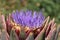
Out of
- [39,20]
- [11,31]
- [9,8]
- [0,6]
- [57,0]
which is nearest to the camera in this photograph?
[11,31]

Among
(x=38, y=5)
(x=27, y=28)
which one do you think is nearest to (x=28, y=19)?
(x=27, y=28)

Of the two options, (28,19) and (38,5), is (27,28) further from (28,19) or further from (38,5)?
(38,5)

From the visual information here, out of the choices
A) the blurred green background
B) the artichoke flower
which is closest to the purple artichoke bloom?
the artichoke flower

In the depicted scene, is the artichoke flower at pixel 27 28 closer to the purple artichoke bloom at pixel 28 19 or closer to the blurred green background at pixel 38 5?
the purple artichoke bloom at pixel 28 19

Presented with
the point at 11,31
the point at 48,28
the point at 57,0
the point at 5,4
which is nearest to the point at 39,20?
the point at 48,28

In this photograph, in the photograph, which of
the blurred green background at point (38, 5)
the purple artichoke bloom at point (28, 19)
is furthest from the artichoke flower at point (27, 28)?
the blurred green background at point (38, 5)

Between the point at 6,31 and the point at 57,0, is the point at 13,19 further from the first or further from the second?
the point at 57,0

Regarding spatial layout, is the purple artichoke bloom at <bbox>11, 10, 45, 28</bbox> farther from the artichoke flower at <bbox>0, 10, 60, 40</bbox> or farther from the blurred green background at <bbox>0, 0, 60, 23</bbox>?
the blurred green background at <bbox>0, 0, 60, 23</bbox>
